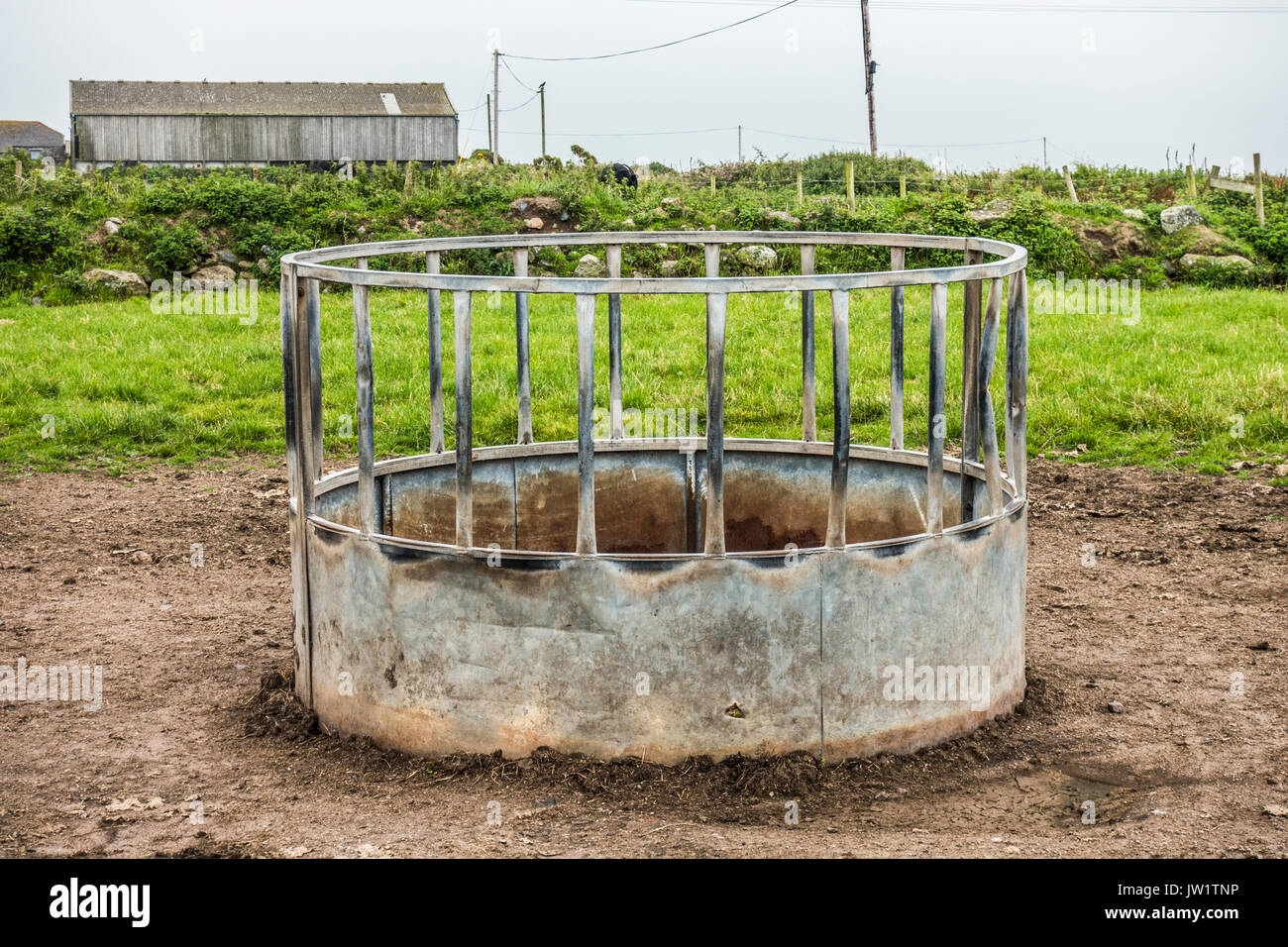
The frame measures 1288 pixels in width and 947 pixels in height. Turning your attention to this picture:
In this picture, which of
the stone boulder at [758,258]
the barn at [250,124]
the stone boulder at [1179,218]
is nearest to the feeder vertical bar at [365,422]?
the stone boulder at [758,258]

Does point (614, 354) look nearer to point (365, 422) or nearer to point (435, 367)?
point (435, 367)

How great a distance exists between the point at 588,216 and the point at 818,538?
15658 millimetres

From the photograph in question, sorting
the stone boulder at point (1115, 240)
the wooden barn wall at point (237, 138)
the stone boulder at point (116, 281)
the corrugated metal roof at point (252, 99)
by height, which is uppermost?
the corrugated metal roof at point (252, 99)

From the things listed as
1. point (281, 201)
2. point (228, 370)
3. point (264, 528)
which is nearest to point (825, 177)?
point (281, 201)

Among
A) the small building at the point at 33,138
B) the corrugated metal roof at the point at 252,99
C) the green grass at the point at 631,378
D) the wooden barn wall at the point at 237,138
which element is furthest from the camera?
the small building at the point at 33,138

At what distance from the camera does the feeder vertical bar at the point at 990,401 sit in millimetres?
5504

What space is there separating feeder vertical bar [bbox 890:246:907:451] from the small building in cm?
5561

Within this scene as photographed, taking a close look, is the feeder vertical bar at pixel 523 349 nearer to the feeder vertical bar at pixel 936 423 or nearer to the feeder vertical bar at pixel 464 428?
the feeder vertical bar at pixel 464 428

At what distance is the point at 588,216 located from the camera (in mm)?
22078

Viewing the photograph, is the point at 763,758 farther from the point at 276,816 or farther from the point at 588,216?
the point at 588,216

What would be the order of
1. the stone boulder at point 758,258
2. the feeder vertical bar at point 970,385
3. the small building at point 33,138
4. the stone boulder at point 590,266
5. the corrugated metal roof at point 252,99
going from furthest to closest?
the small building at point 33,138 < the corrugated metal roof at point 252,99 < the stone boulder at point 758,258 < the stone boulder at point 590,266 < the feeder vertical bar at point 970,385

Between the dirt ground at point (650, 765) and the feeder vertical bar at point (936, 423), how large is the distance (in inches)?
39.4

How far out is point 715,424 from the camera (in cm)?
507

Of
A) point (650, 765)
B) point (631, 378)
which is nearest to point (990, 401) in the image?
point (650, 765)
